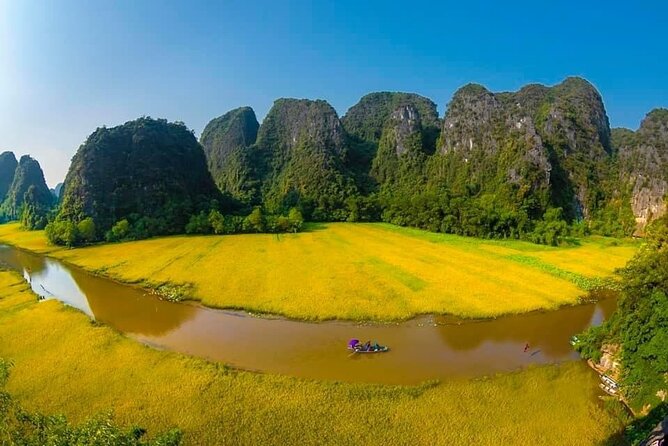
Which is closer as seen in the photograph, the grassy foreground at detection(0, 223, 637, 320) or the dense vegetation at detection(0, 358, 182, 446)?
the dense vegetation at detection(0, 358, 182, 446)

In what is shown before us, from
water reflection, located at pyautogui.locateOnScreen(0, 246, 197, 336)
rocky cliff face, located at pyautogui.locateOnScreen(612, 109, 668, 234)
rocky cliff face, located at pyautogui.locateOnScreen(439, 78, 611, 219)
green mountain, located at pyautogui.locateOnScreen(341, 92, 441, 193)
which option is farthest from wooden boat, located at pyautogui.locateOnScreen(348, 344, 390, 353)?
green mountain, located at pyautogui.locateOnScreen(341, 92, 441, 193)

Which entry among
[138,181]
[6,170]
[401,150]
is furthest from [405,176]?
[6,170]

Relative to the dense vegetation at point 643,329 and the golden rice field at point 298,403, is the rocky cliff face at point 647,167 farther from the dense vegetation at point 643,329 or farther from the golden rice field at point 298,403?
the golden rice field at point 298,403

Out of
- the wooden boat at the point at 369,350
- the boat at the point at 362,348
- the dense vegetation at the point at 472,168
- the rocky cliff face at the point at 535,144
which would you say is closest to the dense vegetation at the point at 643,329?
the wooden boat at the point at 369,350

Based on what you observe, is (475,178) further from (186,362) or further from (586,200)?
(186,362)

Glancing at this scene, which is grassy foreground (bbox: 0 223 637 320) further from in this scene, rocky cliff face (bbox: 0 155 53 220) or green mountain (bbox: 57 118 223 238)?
rocky cliff face (bbox: 0 155 53 220)

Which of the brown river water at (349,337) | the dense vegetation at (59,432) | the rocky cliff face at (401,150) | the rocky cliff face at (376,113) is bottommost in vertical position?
the brown river water at (349,337)

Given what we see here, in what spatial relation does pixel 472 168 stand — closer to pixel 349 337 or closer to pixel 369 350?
pixel 349 337
